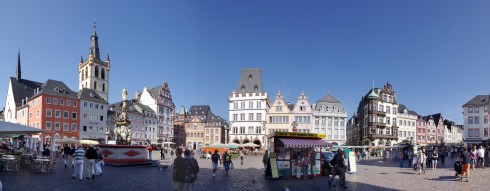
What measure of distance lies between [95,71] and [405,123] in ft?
260

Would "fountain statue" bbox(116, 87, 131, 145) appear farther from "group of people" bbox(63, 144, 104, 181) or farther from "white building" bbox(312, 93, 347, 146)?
"white building" bbox(312, 93, 347, 146)

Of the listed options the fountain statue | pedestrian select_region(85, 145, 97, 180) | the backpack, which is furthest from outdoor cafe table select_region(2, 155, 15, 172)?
the backpack

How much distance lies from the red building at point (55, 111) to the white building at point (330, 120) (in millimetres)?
47530

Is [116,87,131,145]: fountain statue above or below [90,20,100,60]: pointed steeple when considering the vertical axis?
below

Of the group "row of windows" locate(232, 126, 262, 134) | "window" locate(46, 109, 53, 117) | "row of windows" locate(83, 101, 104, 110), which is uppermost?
"row of windows" locate(83, 101, 104, 110)

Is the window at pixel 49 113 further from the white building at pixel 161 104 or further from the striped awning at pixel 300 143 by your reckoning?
the striped awning at pixel 300 143

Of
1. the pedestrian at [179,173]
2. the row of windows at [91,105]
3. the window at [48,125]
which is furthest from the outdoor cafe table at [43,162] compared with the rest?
the row of windows at [91,105]

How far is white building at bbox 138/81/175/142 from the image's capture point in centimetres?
9881

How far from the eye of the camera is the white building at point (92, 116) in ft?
246

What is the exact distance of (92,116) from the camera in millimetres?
77250

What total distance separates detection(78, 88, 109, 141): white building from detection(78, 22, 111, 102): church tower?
19.2 metres

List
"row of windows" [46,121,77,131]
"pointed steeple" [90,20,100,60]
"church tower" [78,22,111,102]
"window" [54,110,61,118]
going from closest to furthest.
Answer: "row of windows" [46,121,77,131], "window" [54,110,61,118], "church tower" [78,22,111,102], "pointed steeple" [90,20,100,60]

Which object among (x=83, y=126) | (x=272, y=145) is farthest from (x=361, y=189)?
(x=83, y=126)

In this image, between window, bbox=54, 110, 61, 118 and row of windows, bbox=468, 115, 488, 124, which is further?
row of windows, bbox=468, 115, 488, 124
